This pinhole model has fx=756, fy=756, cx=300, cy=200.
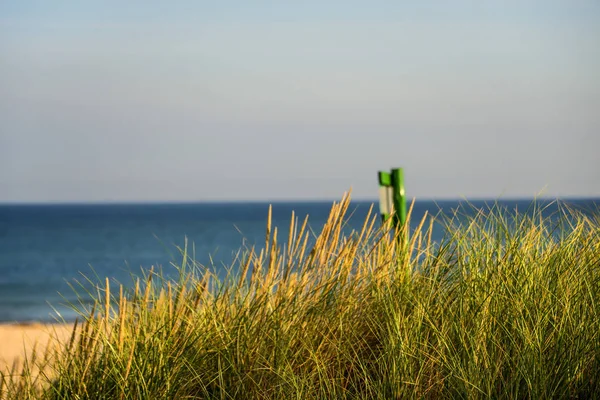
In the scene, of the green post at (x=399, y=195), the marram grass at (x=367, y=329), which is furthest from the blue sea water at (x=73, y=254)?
the marram grass at (x=367, y=329)

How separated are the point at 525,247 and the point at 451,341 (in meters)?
0.71

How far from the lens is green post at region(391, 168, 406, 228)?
436cm

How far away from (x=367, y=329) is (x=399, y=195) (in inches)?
52.2

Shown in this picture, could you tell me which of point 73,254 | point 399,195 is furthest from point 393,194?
point 73,254

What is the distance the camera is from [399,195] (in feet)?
14.6

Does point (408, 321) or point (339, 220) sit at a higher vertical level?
point (339, 220)

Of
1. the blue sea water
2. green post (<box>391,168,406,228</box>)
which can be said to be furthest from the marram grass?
the blue sea water

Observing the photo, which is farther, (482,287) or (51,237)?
(51,237)

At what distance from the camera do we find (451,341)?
2.90 m

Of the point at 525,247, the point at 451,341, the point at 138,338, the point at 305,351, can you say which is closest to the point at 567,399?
the point at 451,341

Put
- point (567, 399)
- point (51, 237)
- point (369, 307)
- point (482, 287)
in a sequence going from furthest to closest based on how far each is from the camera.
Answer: point (51, 237)
point (369, 307)
point (482, 287)
point (567, 399)

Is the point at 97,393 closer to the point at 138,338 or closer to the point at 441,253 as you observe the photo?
the point at 138,338

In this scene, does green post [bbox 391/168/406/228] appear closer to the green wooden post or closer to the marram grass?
the green wooden post

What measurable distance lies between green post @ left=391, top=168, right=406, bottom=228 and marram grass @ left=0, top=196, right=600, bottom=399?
2.53 ft
